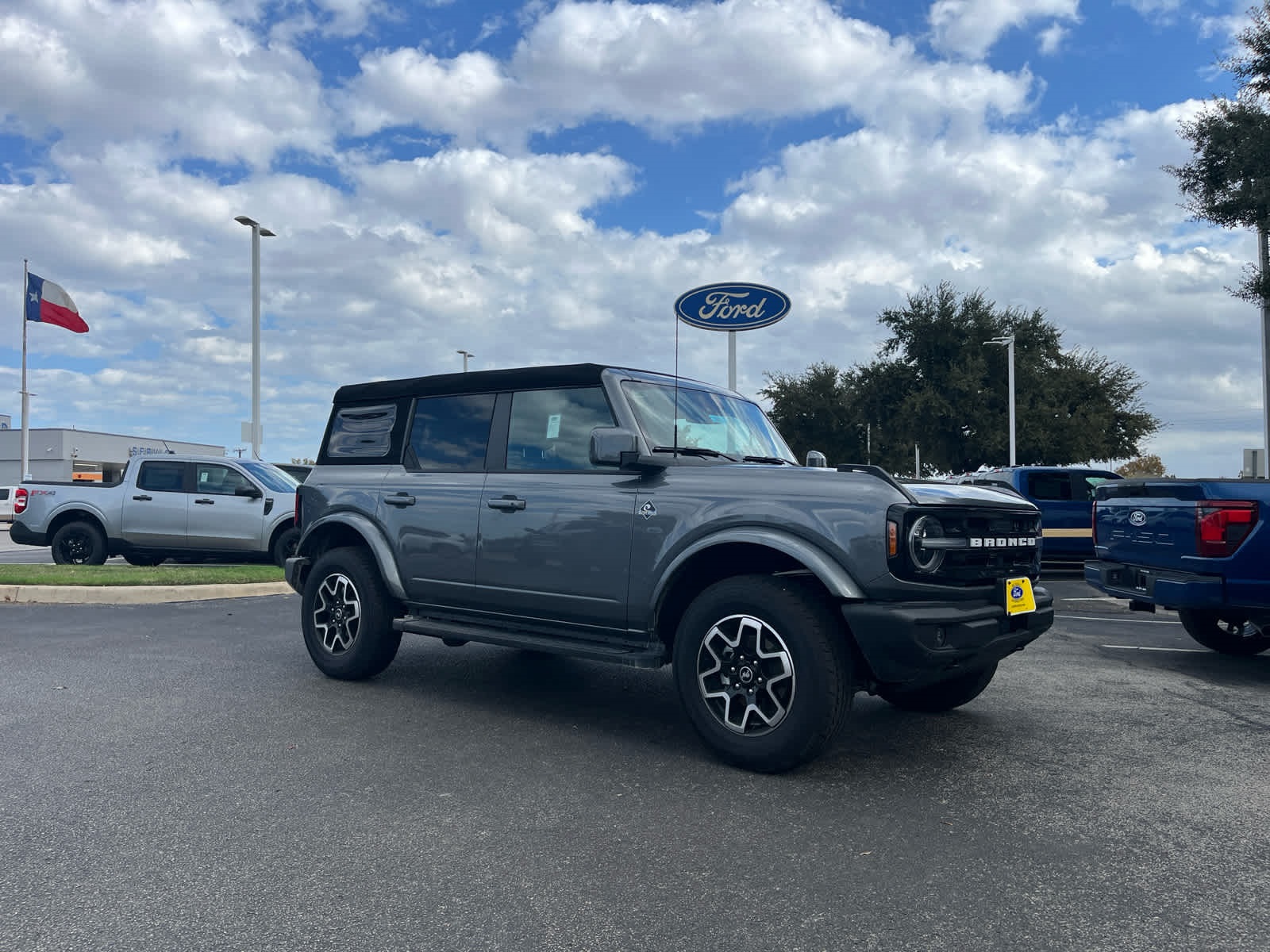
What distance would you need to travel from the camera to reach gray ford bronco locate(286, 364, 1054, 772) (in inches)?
161

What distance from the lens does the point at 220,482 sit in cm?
1360

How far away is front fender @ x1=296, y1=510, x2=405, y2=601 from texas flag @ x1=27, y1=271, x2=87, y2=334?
97.1ft

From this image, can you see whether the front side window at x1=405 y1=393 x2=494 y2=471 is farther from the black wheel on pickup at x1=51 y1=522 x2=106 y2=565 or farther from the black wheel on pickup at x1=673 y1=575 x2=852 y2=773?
the black wheel on pickup at x1=51 y1=522 x2=106 y2=565

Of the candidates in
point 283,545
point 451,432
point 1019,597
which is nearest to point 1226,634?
point 1019,597

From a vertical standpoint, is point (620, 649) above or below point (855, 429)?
below

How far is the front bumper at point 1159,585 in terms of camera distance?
21.4 feet

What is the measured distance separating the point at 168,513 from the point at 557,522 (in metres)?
10.5

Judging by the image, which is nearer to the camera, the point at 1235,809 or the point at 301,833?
the point at 301,833

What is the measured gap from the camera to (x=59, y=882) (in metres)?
3.06

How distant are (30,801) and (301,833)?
1258mm

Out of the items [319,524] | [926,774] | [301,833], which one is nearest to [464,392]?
[319,524]

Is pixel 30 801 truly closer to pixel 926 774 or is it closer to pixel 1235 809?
pixel 926 774

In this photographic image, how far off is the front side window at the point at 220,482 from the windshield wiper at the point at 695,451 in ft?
33.6

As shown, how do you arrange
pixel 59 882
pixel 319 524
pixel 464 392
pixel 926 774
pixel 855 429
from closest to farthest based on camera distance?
pixel 59 882, pixel 926 774, pixel 464 392, pixel 319 524, pixel 855 429
